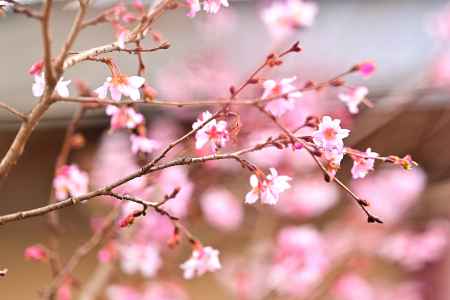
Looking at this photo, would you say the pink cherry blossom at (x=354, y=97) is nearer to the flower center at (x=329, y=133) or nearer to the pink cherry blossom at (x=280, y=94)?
the pink cherry blossom at (x=280, y=94)

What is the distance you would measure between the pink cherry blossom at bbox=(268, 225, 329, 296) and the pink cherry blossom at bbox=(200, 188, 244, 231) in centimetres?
34

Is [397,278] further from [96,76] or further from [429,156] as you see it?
[96,76]

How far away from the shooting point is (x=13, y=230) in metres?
3.12

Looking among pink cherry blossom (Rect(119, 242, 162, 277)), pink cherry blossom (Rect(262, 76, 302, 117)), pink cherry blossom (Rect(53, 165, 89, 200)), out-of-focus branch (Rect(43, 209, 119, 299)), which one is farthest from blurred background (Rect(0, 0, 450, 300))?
pink cherry blossom (Rect(262, 76, 302, 117))

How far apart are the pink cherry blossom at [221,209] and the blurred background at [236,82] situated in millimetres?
85

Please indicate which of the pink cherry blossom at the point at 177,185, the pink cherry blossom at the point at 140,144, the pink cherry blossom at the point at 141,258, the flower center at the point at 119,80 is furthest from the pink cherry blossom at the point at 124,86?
the pink cherry blossom at the point at 141,258

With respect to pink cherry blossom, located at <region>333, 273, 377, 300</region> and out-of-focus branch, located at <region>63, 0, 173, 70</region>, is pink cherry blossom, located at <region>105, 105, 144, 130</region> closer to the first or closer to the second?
out-of-focus branch, located at <region>63, 0, 173, 70</region>

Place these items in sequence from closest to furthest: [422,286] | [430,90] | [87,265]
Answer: [430,90] < [87,265] < [422,286]

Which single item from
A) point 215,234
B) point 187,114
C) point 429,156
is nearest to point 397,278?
point 429,156

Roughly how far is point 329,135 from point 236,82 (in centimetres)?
190

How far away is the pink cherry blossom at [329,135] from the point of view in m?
0.86

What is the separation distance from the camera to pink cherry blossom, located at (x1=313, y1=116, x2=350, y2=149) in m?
0.86

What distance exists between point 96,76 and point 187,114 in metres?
0.39

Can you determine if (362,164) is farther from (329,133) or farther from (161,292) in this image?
(161,292)
